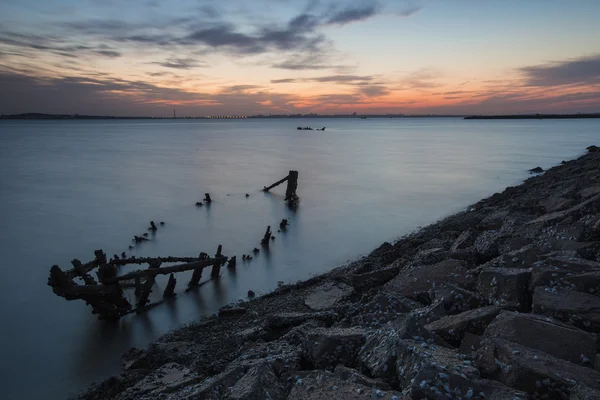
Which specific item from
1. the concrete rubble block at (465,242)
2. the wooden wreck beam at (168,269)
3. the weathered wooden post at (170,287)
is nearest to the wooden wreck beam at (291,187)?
the wooden wreck beam at (168,269)

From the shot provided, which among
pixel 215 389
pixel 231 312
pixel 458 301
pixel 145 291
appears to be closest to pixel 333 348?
pixel 215 389

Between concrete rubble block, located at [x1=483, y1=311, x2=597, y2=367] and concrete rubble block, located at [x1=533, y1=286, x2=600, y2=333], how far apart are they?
0.26 meters

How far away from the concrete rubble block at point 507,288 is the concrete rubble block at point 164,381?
4.43 m

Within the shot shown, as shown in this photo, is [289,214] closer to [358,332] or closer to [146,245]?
[146,245]

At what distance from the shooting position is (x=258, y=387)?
4.52 m

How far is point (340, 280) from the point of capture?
10.1 m

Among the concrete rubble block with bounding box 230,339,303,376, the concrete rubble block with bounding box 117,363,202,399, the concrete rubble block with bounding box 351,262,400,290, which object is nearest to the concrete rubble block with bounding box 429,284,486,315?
the concrete rubble block with bounding box 230,339,303,376

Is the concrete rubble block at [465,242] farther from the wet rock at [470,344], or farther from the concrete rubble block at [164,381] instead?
the concrete rubble block at [164,381]

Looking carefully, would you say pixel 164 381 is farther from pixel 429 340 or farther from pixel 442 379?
pixel 442 379

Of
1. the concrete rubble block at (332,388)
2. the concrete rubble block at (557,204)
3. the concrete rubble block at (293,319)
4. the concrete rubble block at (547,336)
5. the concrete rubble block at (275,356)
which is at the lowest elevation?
the concrete rubble block at (293,319)

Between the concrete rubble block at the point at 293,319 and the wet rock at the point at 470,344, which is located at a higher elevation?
the wet rock at the point at 470,344

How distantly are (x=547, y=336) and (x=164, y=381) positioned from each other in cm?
545

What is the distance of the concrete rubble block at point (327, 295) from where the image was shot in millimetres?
8871

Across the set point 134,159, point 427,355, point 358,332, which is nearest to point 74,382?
point 358,332
